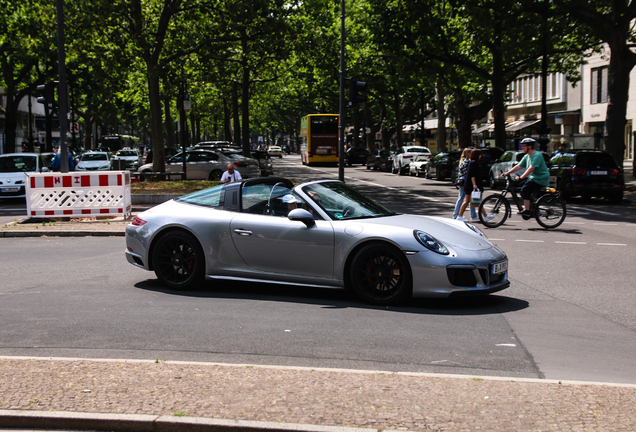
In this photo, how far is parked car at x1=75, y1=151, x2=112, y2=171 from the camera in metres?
31.1

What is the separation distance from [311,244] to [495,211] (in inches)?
320

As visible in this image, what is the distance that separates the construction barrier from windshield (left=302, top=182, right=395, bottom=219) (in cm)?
902

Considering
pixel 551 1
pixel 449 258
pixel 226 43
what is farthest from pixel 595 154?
pixel 449 258

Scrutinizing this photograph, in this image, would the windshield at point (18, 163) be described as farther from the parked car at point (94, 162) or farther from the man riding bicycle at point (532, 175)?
the man riding bicycle at point (532, 175)

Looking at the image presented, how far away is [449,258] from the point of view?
21.8ft

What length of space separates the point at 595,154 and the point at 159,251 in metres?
16.9

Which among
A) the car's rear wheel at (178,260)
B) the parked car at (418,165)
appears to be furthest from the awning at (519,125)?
the car's rear wheel at (178,260)

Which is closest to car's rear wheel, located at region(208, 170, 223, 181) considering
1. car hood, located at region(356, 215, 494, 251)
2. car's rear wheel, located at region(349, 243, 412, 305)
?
car hood, located at region(356, 215, 494, 251)

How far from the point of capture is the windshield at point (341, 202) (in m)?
7.31

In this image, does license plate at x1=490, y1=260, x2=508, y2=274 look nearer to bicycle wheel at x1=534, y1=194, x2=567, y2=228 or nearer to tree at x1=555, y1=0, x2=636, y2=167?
bicycle wheel at x1=534, y1=194, x2=567, y2=228

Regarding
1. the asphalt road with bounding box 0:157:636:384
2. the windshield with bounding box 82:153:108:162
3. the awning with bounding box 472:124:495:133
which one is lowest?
the asphalt road with bounding box 0:157:636:384

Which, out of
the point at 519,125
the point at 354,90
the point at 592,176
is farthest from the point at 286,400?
the point at 519,125

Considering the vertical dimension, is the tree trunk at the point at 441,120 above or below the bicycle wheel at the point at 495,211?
above

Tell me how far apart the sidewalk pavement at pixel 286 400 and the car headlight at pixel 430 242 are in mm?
2341
